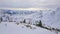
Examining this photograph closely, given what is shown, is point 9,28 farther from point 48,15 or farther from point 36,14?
point 48,15

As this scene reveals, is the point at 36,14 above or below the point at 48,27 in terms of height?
above

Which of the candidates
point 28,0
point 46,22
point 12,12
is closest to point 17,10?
point 12,12

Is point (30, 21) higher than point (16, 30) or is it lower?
higher

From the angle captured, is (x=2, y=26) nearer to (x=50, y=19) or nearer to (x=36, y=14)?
(x=36, y=14)

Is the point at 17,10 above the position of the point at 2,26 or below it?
above

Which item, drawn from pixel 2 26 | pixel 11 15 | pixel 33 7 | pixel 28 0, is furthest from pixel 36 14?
pixel 2 26

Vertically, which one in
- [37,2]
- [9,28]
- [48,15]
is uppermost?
[37,2]
